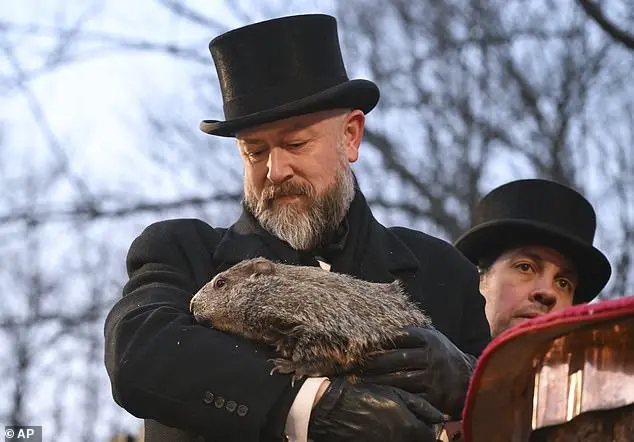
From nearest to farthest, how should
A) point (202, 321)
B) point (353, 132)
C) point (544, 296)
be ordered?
point (202, 321), point (353, 132), point (544, 296)

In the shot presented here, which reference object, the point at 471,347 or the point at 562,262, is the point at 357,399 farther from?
the point at 562,262

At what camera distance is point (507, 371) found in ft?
8.92

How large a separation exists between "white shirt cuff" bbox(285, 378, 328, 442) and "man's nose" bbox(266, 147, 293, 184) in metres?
0.88

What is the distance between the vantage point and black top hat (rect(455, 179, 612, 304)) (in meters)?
5.98

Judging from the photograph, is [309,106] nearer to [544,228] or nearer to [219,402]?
[219,402]

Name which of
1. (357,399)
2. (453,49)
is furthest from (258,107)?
(453,49)

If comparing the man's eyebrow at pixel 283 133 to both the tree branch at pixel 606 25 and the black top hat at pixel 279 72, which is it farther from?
the tree branch at pixel 606 25

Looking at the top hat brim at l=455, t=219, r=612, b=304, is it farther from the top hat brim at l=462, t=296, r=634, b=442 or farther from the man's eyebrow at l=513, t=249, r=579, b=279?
the top hat brim at l=462, t=296, r=634, b=442

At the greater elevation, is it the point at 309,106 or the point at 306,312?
the point at 309,106

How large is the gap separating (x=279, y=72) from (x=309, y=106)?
20cm

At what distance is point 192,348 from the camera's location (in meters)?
3.69

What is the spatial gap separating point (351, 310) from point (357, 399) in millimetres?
344

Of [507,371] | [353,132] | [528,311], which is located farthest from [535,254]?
[507,371]

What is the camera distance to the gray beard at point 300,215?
431cm
